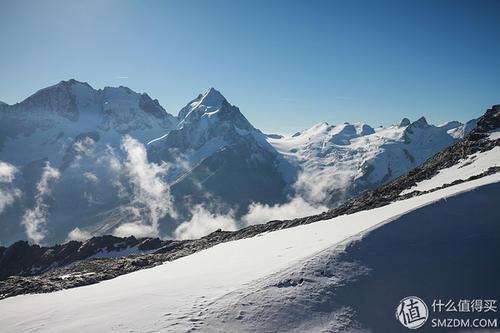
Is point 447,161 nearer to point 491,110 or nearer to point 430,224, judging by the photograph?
point 491,110

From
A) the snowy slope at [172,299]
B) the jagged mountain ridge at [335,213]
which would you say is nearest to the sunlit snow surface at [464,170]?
the jagged mountain ridge at [335,213]

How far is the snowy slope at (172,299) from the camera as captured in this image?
17016mm

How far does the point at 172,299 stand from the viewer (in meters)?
19.2

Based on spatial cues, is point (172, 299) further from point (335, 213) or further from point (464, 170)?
point (464, 170)

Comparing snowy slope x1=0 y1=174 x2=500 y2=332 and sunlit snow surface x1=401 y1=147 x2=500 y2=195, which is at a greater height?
sunlit snow surface x1=401 y1=147 x2=500 y2=195

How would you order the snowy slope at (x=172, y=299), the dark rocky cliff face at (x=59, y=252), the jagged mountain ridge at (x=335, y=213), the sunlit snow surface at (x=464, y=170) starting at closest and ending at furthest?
the snowy slope at (x=172, y=299) < the jagged mountain ridge at (x=335, y=213) < the sunlit snow surface at (x=464, y=170) < the dark rocky cliff face at (x=59, y=252)

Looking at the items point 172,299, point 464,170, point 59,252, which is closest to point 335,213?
point 464,170

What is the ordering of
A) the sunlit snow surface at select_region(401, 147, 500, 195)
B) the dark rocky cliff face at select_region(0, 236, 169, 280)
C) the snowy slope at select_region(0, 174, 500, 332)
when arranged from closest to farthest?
the snowy slope at select_region(0, 174, 500, 332), the sunlit snow surface at select_region(401, 147, 500, 195), the dark rocky cliff face at select_region(0, 236, 169, 280)

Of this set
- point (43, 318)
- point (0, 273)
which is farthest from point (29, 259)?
point (43, 318)

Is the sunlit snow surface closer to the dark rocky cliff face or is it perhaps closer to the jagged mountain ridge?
the jagged mountain ridge

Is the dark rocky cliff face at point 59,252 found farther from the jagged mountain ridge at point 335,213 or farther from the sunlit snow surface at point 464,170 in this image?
the sunlit snow surface at point 464,170

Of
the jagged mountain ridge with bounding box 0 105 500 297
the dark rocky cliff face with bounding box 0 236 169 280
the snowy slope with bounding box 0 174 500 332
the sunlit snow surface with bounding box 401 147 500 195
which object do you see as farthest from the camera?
the dark rocky cliff face with bounding box 0 236 169 280

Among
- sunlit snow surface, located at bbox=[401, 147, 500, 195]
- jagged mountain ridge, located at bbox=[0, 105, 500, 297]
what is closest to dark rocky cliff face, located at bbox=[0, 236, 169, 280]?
jagged mountain ridge, located at bbox=[0, 105, 500, 297]

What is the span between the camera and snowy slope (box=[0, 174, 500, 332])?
670 inches
